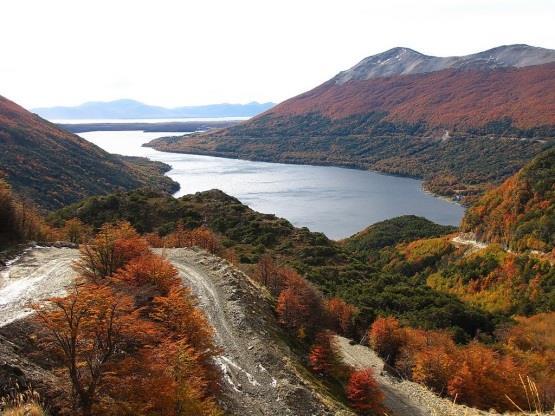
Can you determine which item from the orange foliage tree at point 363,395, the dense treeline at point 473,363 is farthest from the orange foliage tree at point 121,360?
the dense treeline at point 473,363

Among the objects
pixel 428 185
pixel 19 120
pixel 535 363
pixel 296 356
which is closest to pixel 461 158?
pixel 428 185

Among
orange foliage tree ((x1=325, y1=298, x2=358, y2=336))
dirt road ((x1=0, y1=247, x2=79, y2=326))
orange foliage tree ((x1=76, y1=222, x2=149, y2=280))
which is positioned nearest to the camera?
dirt road ((x1=0, y1=247, x2=79, y2=326))

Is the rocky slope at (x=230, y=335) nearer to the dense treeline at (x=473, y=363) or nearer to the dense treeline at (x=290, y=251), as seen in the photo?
the dense treeline at (x=473, y=363)

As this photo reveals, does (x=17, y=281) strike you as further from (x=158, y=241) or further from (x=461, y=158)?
(x=461, y=158)

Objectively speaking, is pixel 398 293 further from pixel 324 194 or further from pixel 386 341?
pixel 324 194

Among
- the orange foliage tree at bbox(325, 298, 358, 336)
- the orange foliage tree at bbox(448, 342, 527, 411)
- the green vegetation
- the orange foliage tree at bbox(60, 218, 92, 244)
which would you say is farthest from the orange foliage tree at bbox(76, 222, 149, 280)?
the green vegetation

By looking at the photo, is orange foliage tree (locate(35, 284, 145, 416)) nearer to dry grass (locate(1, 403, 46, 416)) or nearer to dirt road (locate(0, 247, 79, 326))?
dry grass (locate(1, 403, 46, 416))

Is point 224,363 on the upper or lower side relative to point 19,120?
lower
